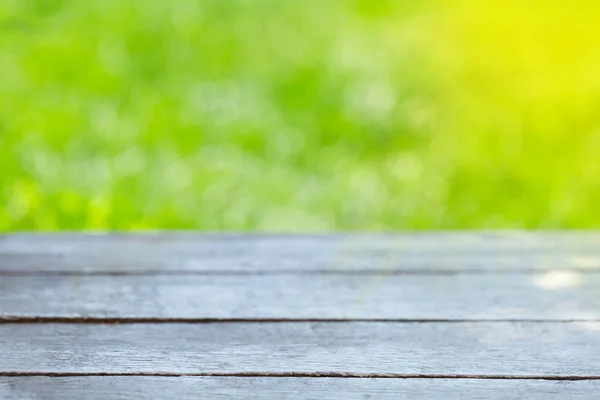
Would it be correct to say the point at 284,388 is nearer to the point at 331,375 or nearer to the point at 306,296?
the point at 331,375

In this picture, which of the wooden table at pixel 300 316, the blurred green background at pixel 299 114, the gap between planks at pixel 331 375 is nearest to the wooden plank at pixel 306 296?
the wooden table at pixel 300 316

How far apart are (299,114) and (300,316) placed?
206 centimetres

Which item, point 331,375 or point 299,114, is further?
point 299,114

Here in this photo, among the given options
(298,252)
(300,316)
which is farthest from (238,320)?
(298,252)

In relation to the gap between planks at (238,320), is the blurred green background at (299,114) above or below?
above

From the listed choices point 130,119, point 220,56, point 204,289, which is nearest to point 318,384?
point 204,289

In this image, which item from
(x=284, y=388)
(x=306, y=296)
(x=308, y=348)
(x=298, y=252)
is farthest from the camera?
(x=298, y=252)

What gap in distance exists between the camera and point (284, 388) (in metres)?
1.22

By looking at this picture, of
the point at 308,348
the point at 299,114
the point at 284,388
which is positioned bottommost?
the point at 284,388

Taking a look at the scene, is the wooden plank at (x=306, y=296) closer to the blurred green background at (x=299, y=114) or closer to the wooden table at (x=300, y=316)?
the wooden table at (x=300, y=316)

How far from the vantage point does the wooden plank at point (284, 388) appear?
1.20 m

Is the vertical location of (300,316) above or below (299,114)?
below

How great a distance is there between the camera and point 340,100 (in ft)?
11.5

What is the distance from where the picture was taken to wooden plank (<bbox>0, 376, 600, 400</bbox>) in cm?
120
